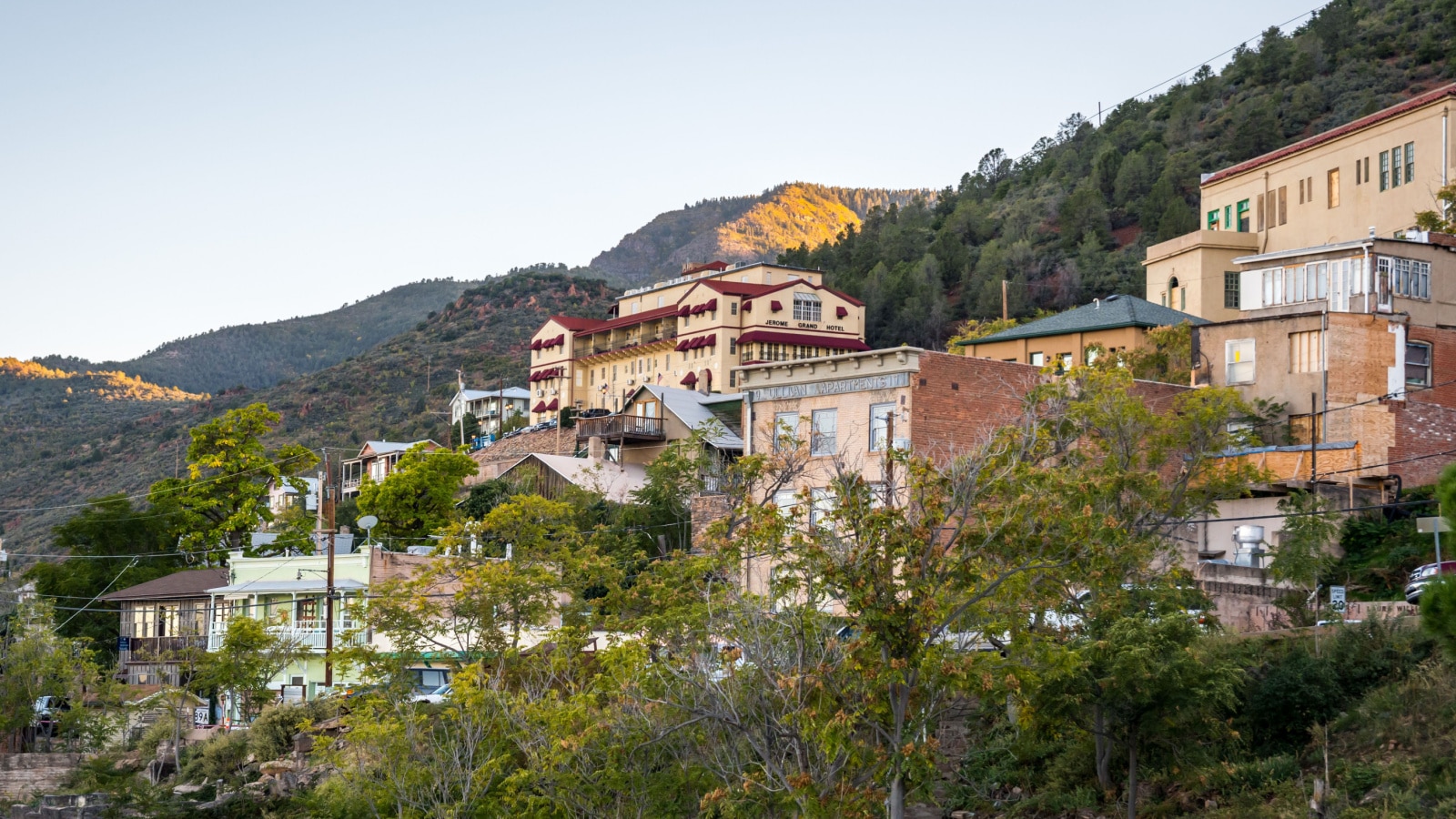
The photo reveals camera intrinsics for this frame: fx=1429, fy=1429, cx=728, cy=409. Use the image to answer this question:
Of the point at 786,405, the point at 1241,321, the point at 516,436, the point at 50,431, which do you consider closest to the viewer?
the point at 786,405

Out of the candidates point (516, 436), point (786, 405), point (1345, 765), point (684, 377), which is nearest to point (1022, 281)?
point (684, 377)

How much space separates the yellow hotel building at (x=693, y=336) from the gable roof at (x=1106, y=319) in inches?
1296

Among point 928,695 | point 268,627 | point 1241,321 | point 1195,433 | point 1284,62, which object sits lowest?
point 268,627

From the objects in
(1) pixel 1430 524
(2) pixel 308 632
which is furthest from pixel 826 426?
(2) pixel 308 632

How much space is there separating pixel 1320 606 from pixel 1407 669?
16.1 feet

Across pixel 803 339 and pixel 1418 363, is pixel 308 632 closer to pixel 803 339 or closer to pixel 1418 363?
pixel 1418 363

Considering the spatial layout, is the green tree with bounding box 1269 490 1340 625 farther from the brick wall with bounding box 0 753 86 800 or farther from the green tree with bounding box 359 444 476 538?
the green tree with bounding box 359 444 476 538

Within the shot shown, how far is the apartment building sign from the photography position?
42.6 metres

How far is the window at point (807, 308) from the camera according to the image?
96625 millimetres

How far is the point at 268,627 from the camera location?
52.0 m

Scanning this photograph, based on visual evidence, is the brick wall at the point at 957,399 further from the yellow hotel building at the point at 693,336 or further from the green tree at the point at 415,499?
the yellow hotel building at the point at 693,336

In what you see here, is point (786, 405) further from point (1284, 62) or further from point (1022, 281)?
point (1284, 62)

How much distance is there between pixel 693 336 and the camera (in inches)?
3868

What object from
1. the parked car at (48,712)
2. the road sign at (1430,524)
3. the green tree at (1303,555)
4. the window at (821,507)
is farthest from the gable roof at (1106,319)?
the parked car at (48,712)
